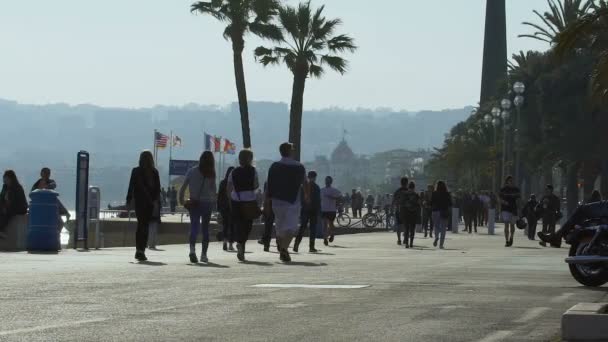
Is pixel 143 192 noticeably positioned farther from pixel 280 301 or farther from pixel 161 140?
pixel 161 140

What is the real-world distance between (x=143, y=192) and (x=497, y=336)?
12779 millimetres

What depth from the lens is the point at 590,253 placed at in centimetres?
1661

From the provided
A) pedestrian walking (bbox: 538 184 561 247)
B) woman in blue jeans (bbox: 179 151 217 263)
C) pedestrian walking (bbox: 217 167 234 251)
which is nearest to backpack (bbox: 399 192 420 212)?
→ pedestrian walking (bbox: 538 184 561 247)

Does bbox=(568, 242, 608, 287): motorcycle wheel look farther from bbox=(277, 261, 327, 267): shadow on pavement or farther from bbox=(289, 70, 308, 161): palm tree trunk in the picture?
bbox=(289, 70, 308, 161): palm tree trunk

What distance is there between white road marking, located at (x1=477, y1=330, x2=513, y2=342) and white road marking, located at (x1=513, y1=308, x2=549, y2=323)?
921 mm

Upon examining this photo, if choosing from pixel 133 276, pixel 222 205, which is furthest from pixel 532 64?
pixel 133 276

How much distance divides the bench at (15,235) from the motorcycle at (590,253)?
13725mm

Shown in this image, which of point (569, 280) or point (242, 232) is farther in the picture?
point (242, 232)

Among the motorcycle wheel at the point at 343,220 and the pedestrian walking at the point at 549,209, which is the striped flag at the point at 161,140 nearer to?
the motorcycle wheel at the point at 343,220

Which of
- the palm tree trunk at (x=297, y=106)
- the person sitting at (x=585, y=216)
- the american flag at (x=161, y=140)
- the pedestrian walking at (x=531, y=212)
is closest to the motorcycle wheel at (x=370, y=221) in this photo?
the palm tree trunk at (x=297, y=106)

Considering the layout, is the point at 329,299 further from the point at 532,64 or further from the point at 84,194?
the point at 532,64

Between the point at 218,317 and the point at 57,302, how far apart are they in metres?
1.83

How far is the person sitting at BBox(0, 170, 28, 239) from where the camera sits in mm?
27844

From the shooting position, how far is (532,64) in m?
92.9
